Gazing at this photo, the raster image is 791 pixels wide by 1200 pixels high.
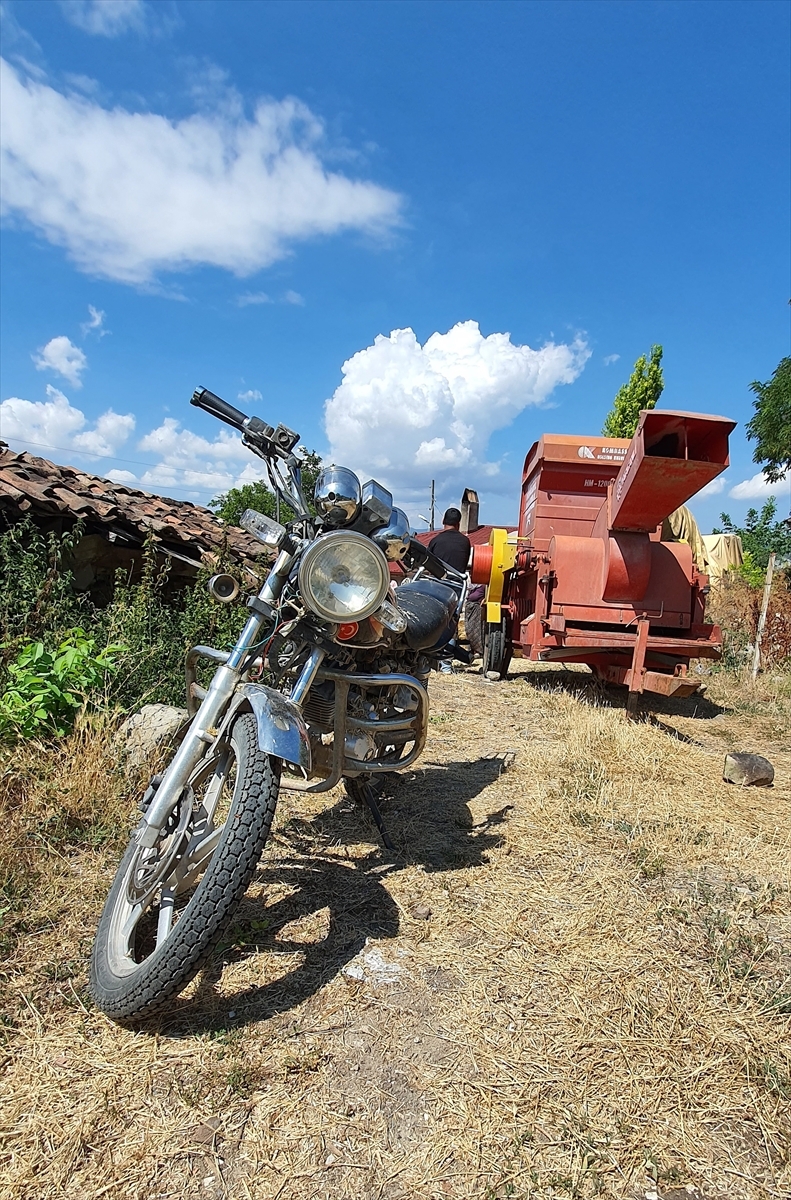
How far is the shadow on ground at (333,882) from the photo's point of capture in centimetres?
201

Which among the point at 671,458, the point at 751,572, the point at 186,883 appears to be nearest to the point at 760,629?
the point at 671,458

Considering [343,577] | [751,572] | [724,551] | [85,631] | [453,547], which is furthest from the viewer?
[724,551]

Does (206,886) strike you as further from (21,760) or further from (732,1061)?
(21,760)

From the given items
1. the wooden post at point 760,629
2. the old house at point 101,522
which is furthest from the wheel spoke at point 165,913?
the wooden post at point 760,629

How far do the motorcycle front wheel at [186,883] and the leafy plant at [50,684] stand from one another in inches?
57.5

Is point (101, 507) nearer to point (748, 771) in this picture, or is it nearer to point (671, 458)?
point (671, 458)

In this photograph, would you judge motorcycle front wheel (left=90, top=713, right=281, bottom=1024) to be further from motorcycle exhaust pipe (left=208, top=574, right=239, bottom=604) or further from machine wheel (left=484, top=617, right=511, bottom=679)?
machine wheel (left=484, top=617, right=511, bottom=679)

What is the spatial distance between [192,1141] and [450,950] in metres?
1.01

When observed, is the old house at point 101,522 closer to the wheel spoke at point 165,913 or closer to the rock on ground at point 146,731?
the rock on ground at point 146,731

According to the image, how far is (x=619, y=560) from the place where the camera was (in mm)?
5328

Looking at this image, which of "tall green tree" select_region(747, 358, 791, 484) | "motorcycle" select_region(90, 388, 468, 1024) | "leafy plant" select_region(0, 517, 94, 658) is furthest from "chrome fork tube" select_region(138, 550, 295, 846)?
"tall green tree" select_region(747, 358, 791, 484)

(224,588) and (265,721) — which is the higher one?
(224,588)

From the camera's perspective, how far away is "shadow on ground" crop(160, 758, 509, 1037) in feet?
6.58

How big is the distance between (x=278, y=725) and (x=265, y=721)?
0.04m
